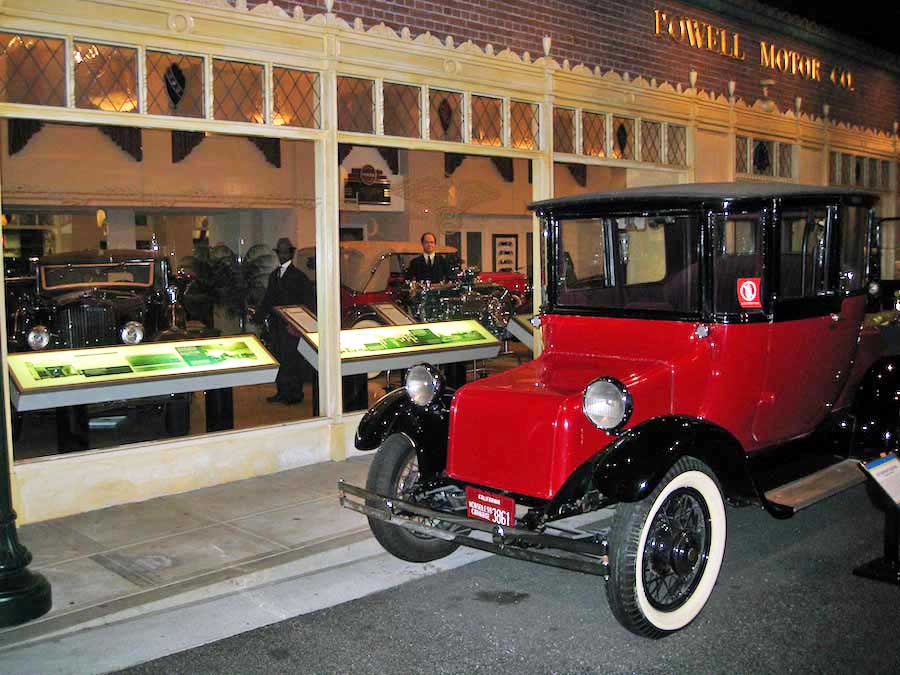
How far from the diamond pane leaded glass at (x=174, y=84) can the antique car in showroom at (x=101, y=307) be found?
4.96 feet

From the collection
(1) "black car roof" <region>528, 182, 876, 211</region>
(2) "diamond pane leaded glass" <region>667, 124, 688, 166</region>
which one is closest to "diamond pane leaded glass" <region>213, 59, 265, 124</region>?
(1) "black car roof" <region>528, 182, 876, 211</region>

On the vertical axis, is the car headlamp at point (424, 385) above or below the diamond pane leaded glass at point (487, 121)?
below

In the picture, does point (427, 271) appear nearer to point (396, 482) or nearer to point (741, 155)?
point (396, 482)

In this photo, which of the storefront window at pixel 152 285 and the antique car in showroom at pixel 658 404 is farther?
the storefront window at pixel 152 285

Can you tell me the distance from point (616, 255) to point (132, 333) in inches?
158

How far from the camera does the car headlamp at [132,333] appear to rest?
7488 mm

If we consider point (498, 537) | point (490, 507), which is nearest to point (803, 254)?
point (490, 507)

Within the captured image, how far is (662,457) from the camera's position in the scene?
4.52m

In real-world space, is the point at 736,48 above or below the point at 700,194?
above

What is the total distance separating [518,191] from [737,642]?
6356 millimetres

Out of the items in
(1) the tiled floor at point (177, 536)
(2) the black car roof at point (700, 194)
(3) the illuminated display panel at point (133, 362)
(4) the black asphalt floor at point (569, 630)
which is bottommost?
(4) the black asphalt floor at point (569, 630)

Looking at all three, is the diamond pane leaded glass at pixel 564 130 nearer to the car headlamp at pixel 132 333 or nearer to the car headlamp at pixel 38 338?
the car headlamp at pixel 132 333

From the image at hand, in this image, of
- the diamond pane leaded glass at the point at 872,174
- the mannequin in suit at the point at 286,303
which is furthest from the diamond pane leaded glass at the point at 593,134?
the diamond pane leaded glass at the point at 872,174

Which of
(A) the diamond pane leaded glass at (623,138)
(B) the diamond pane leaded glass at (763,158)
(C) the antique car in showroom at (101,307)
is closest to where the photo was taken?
(C) the antique car in showroom at (101,307)
